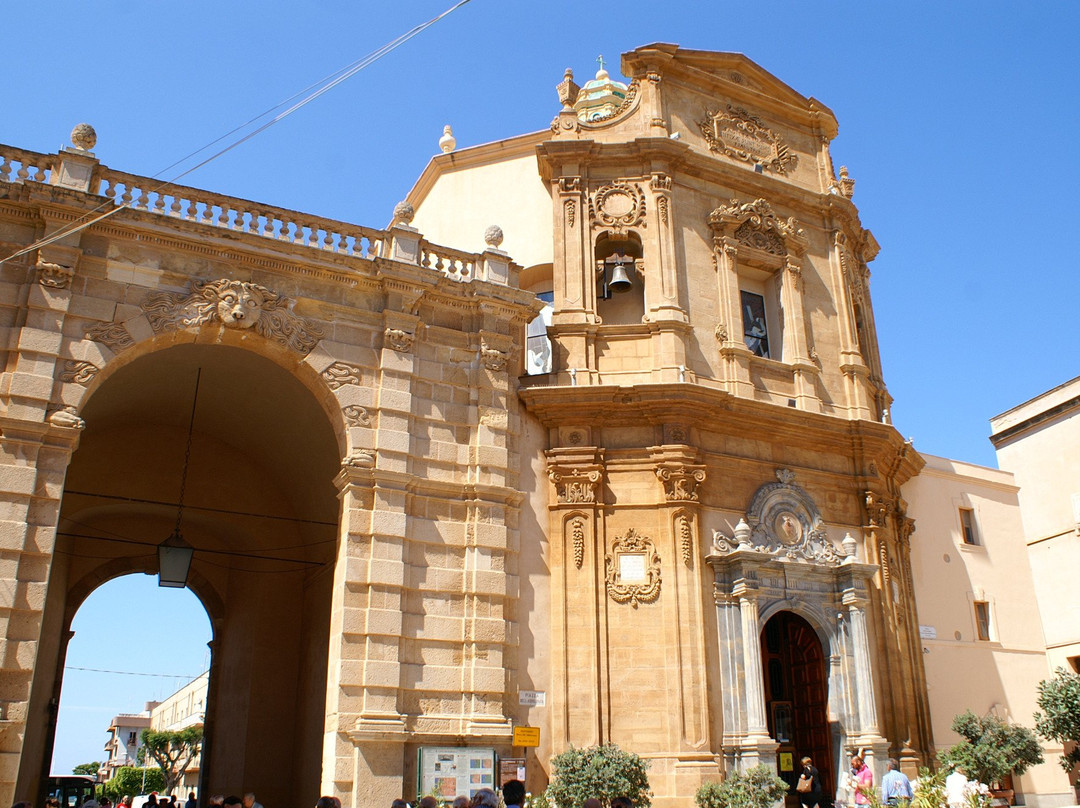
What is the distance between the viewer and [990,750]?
16.4 m

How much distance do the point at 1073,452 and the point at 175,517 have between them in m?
21.1

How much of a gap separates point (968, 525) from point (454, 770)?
43.7 ft

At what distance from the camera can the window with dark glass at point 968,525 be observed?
2100 centimetres

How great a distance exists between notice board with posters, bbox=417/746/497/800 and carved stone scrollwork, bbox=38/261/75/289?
791cm

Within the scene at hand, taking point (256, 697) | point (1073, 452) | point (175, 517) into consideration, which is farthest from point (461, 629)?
point (1073, 452)

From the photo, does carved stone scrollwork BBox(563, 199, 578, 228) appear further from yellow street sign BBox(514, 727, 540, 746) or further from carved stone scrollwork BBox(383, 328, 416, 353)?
yellow street sign BBox(514, 727, 540, 746)

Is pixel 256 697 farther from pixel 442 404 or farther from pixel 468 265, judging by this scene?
pixel 468 265

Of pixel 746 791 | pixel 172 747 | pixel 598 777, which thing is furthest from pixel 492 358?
pixel 172 747

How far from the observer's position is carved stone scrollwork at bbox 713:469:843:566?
16.3 metres

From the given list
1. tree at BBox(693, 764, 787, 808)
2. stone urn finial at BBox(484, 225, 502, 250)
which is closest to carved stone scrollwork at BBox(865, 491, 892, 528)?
tree at BBox(693, 764, 787, 808)

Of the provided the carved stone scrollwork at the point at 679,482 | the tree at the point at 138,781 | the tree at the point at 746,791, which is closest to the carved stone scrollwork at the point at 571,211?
the carved stone scrollwork at the point at 679,482

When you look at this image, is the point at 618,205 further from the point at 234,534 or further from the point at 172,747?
the point at 172,747

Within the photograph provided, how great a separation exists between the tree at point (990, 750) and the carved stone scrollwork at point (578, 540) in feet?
22.6

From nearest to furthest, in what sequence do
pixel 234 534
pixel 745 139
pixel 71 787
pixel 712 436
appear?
1. pixel 712 436
2. pixel 234 534
3. pixel 745 139
4. pixel 71 787
